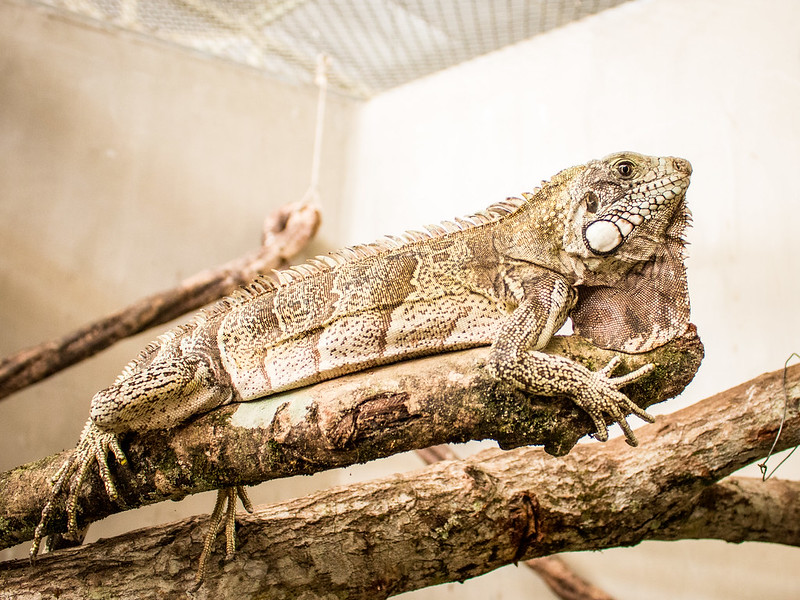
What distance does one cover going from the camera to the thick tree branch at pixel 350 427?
3.18 metres

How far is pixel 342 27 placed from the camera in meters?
6.44

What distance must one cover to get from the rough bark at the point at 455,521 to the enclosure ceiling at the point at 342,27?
412 centimetres

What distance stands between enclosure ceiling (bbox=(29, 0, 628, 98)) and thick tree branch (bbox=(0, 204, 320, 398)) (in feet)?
6.03

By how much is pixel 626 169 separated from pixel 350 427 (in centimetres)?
214

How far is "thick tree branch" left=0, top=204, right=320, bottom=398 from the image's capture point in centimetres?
530

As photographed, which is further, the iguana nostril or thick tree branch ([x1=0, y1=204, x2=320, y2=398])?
thick tree branch ([x1=0, y1=204, x2=320, y2=398])

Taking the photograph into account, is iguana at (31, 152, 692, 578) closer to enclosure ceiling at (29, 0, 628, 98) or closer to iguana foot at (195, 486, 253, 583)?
iguana foot at (195, 486, 253, 583)

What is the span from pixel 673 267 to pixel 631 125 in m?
2.70

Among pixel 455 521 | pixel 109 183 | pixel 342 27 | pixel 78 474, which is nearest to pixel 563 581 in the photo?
pixel 455 521

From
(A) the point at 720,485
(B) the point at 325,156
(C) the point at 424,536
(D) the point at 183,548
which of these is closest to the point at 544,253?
(C) the point at 424,536

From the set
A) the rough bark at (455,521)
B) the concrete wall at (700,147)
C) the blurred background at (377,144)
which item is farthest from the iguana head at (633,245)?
the blurred background at (377,144)

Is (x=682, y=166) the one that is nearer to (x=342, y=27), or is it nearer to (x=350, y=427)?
(x=350, y=427)

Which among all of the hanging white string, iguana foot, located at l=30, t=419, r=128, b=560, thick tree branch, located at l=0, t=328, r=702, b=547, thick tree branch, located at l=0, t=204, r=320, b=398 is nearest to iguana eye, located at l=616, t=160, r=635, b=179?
thick tree branch, located at l=0, t=328, r=702, b=547

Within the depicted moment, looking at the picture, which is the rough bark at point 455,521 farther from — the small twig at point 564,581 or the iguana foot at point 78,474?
the small twig at point 564,581
